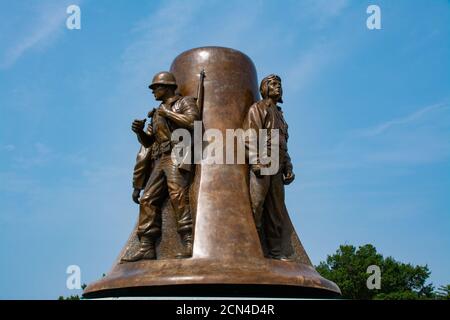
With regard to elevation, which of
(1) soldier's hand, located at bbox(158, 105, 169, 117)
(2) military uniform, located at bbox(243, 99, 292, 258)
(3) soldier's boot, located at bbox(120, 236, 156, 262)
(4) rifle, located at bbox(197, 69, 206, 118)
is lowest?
(3) soldier's boot, located at bbox(120, 236, 156, 262)

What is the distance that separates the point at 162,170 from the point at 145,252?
1.29 m

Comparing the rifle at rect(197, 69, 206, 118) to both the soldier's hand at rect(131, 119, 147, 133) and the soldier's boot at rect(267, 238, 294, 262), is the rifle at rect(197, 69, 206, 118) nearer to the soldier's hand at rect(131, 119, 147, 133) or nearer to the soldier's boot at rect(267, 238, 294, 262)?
the soldier's hand at rect(131, 119, 147, 133)

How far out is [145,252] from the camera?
9.73 m

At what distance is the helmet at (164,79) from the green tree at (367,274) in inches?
1311

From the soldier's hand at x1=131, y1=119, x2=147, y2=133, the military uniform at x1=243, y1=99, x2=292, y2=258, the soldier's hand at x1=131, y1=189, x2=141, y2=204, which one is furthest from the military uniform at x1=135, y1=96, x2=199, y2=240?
the military uniform at x1=243, y1=99, x2=292, y2=258

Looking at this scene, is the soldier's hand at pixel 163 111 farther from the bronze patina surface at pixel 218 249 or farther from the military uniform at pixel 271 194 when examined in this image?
the military uniform at pixel 271 194

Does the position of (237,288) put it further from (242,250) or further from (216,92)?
(216,92)

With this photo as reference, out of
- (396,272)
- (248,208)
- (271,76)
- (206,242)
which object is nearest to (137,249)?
(206,242)

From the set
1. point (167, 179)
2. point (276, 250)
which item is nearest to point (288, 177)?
point (276, 250)

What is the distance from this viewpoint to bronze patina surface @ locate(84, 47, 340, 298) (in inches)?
354

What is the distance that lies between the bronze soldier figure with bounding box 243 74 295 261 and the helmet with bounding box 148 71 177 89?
4.47 feet

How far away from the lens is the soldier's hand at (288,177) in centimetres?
1032
